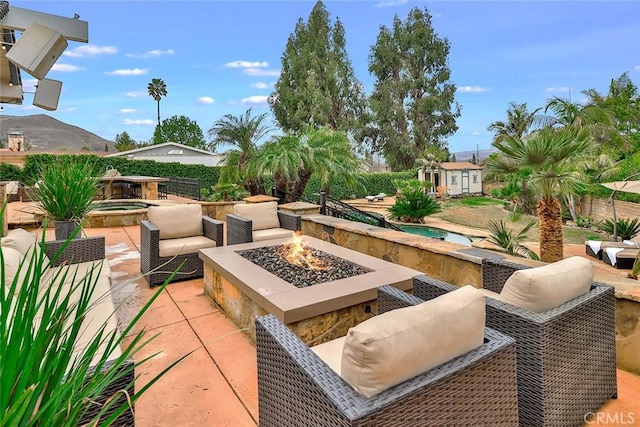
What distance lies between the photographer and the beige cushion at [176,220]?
165 inches

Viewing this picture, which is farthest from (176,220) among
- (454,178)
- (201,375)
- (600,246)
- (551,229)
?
(454,178)

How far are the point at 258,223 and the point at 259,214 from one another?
128 millimetres

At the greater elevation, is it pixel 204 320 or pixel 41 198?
pixel 41 198

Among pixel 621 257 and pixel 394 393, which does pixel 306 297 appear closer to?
pixel 394 393

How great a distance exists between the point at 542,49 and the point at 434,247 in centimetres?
2261

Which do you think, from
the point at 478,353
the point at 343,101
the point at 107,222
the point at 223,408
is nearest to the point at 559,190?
the point at 478,353

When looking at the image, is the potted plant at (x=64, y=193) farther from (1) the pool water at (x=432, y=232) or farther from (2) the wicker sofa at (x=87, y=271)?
(1) the pool water at (x=432, y=232)

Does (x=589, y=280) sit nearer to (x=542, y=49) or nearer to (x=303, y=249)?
(x=303, y=249)

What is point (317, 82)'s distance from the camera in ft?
73.6

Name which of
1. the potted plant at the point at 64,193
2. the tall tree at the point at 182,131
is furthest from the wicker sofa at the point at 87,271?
the tall tree at the point at 182,131

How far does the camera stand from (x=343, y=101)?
23.5 m

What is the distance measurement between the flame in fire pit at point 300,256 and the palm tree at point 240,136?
16.0 ft

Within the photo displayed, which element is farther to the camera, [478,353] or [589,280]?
[589,280]

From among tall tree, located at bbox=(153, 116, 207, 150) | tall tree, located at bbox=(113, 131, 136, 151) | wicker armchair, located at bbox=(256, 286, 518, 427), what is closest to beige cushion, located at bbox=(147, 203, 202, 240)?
wicker armchair, located at bbox=(256, 286, 518, 427)
